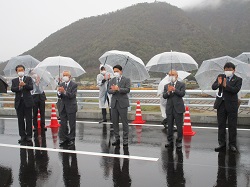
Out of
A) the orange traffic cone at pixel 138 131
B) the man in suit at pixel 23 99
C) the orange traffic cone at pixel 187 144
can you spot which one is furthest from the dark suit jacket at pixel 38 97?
the orange traffic cone at pixel 187 144

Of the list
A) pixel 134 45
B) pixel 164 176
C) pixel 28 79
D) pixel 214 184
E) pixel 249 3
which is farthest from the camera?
pixel 249 3

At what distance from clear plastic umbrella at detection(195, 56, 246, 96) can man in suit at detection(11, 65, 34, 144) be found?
4.34m

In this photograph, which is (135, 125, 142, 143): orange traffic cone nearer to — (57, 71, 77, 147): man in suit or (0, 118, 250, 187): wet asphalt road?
(0, 118, 250, 187): wet asphalt road

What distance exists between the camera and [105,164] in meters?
5.25

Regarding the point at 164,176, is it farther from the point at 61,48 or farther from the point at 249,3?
the point at 249,3

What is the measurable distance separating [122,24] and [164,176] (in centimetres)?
9005

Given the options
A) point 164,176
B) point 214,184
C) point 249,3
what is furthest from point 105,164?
point 249,3

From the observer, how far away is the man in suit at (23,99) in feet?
22.6

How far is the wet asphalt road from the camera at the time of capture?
4441mm

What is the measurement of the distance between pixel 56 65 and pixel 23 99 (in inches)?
54.0

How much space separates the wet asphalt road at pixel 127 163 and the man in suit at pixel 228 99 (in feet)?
1.14

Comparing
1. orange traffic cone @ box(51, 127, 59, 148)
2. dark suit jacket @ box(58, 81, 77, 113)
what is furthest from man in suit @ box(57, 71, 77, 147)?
orange traffic cone @ box(51, 127, 59, 148)

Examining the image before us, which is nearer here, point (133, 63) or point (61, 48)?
point (133, 63)

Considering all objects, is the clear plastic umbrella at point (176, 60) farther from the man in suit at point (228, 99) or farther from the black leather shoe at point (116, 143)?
the black leather shoe at point (116, 143)
